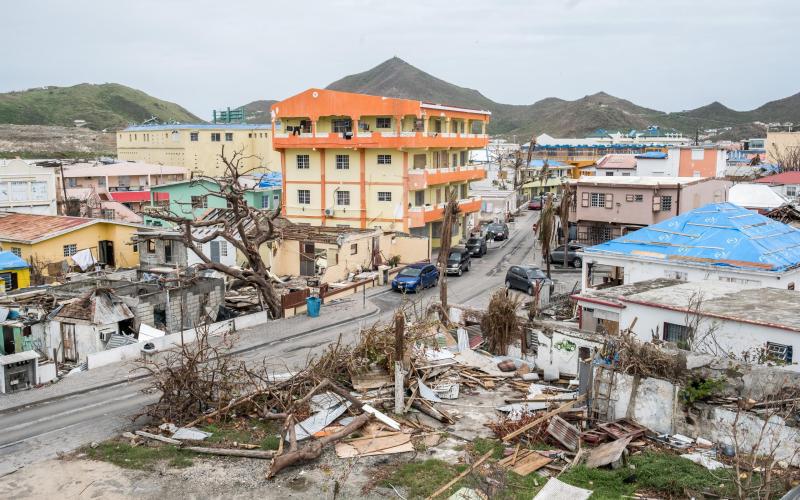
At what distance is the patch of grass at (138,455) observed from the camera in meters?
15.7

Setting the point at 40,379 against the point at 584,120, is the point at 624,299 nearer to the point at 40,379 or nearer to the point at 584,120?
the point at 40,379

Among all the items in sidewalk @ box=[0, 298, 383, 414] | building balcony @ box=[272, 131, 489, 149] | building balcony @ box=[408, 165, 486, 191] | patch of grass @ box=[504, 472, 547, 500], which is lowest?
sidewalk @ box=[0, 298, 383, 414]

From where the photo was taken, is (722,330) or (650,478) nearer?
(650,478)

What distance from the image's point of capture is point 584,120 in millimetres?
184750

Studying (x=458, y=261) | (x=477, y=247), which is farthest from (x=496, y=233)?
(x=458, y=261)

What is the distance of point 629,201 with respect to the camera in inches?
A: 1673

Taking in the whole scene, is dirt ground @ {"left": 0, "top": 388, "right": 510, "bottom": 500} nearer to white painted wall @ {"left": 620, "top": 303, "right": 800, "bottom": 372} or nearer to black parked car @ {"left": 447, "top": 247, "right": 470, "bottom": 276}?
white painted wall @ {"left": 620, "top": 303, "right": 800, "bottom": 372}

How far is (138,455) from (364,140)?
2999cm

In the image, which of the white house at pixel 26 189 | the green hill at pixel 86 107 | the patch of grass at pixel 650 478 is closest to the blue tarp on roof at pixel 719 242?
the patch of grass at pixel 650 478

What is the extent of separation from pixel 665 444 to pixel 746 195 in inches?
1405

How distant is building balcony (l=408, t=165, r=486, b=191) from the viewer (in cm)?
4428

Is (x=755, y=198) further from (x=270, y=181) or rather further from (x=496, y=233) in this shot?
(x=270, y=181)

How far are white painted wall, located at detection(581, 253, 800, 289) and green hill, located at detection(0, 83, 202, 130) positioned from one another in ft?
451

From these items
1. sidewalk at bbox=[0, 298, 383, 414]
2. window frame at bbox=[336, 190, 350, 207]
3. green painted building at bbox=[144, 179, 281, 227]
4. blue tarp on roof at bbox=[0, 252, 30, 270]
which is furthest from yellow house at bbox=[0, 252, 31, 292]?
window frame at bbox=[336, 190, 350, 207]
